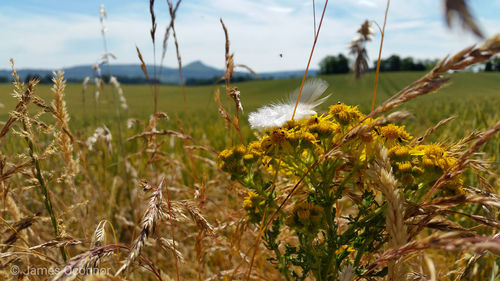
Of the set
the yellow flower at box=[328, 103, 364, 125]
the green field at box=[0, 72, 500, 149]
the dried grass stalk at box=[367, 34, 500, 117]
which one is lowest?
the green field at box=[0, 72, 500, 149]

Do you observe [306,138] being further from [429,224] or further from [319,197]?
[429,224]

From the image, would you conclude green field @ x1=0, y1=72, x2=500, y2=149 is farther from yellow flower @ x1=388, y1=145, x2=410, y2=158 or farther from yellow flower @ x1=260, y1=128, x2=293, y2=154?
yellow flower @ x1=260, y1=128, x2=293, y2=154

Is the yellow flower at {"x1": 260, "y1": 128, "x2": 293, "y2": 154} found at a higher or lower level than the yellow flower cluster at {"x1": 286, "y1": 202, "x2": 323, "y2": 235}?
higher

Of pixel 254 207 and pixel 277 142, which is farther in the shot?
pixel 254 207

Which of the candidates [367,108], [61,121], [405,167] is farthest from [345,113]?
[367,108]

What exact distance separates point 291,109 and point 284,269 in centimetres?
65

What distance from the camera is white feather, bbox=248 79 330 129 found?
4.69 ft

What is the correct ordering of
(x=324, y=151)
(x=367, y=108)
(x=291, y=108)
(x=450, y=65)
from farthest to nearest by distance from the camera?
(x=367, y=108)
(x=291, y=108)
(x=324, y=151)
(x=450, y=65)

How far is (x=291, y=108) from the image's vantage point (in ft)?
5.09

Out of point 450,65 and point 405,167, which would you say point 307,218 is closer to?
point 405,167

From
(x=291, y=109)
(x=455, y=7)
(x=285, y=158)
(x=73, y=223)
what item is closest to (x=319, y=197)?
(x=285, y=158)

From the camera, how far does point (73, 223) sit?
2.98 meters

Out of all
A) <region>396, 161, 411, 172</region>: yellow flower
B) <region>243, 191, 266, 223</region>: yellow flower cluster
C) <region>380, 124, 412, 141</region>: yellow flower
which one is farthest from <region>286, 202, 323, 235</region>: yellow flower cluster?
<region>380, 124, 412, 141</region>: yellow flower

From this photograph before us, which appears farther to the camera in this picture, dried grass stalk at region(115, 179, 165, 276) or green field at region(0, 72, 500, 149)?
green field at region(0, 72, 500, 149)
